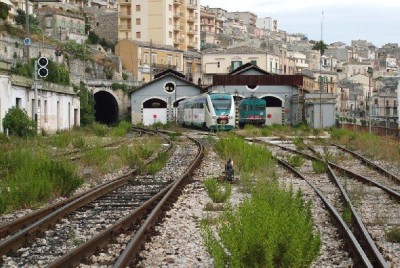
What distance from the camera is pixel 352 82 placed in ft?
443

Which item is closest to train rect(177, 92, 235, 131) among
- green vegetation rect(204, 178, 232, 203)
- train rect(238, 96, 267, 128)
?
train rect(238, 96, 267, 128)

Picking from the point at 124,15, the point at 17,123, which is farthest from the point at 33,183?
the point at 124,15

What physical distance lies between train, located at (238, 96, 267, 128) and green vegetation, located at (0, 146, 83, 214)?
38.8 metres

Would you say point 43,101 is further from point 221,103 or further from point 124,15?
point 124,15

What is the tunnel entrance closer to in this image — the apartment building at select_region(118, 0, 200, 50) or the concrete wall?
the concrete wall

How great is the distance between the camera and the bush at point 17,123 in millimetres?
32000

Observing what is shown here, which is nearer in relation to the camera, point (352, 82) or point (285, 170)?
point (285, 170)

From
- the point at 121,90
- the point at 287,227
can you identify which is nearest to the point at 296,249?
the point at 287,227

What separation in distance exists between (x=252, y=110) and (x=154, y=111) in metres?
14.2

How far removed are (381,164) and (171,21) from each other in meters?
84.9

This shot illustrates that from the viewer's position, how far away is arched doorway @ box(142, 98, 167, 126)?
67.7 m

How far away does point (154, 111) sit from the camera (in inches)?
2667

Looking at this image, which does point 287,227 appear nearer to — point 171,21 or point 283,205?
point 283,205

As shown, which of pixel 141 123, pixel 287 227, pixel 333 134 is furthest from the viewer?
pixel 141 123
